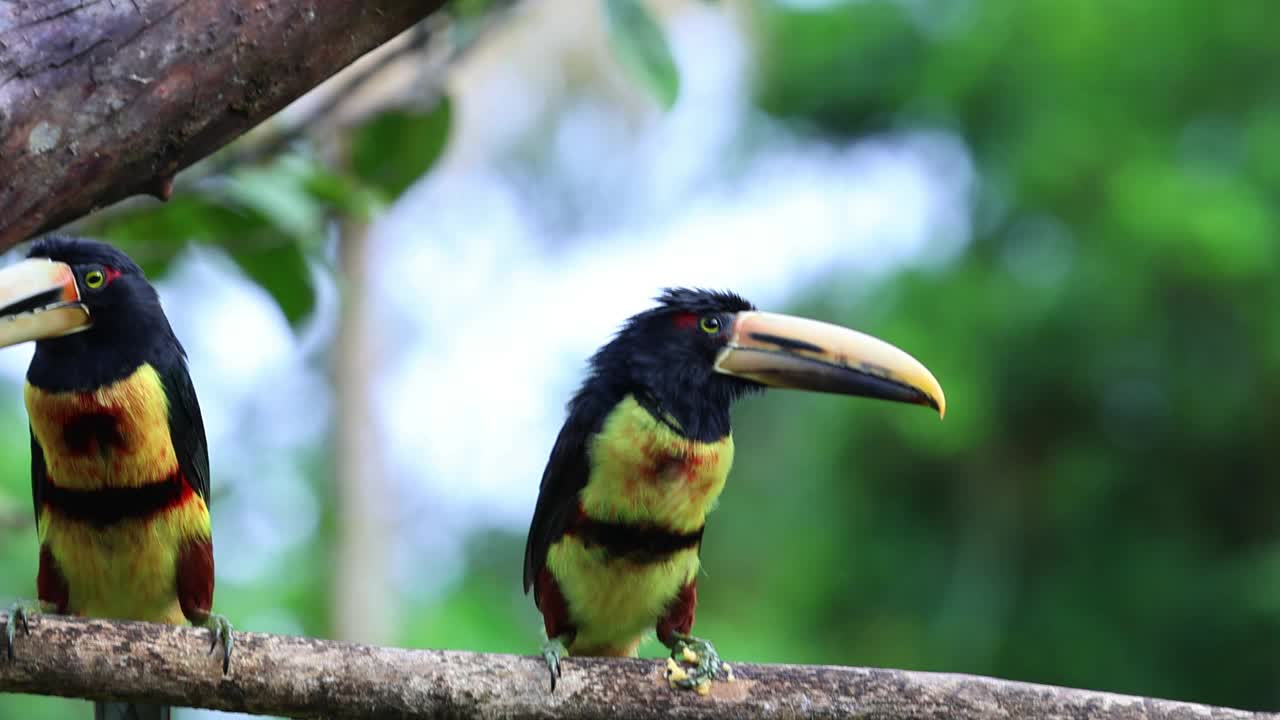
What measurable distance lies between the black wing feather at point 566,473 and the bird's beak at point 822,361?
0.92 feet

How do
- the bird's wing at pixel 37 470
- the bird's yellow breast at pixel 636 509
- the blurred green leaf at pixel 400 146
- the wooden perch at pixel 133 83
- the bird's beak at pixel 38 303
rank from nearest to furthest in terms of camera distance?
1. the wooden perch at pixel 133 83
2. the bird's beak at pixel 38 303
3. the bird's wing at pixel 37 470
4. the bird's yellow breast at pixel 636 509
5. the blurred green leaf at pixel 400 146

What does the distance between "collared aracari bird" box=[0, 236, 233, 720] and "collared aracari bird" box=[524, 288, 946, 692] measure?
70 centimetres

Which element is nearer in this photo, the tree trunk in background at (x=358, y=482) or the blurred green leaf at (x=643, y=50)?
the blurred green leaf at (x=643, y=50)

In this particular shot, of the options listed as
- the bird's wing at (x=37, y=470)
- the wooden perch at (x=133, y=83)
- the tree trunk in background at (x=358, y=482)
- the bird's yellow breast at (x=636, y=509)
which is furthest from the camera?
the tree trunk in background at (x=358, y=482)

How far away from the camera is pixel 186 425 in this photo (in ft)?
8.43

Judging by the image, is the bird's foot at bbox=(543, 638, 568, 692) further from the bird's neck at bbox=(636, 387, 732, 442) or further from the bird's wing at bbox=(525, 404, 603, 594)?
the bird's neck at bbox=(636, 387, 732, 442)

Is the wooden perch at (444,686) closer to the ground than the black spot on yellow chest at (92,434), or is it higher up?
closer to the ground

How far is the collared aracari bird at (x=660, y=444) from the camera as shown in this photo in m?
2.76

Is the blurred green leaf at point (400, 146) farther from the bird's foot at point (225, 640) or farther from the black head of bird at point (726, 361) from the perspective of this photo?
the bird's foot at point (225, 640)

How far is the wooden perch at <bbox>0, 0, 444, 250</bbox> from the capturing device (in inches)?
84.7

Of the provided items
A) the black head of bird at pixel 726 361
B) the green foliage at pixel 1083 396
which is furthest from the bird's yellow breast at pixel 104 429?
the green foliage at pixel 1083 396

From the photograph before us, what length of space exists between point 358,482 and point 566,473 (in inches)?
202

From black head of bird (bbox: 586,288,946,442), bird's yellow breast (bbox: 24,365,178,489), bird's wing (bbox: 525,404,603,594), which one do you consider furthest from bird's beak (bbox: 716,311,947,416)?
bird's yellow breast (bbox: 24,365,178,489)

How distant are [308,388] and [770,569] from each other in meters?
4.90
